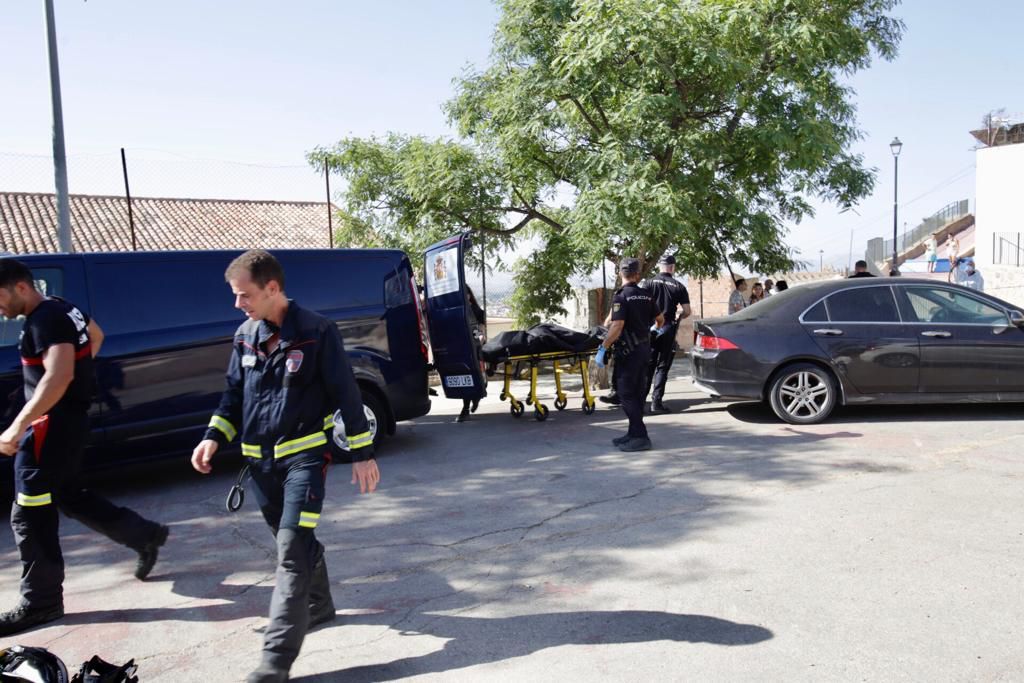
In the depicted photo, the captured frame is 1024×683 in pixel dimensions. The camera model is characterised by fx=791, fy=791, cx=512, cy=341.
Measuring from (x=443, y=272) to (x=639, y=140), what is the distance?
14.3 feet

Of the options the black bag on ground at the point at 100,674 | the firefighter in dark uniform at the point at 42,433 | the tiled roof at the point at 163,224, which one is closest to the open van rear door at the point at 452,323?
the firefighter in dark uniform at the point at 42,433

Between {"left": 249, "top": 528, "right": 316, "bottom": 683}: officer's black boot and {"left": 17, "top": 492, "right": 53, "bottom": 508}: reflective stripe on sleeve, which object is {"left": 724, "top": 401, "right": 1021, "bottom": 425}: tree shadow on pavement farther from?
{"left": 17, "top": 492, "right": 53, "bottom": 508}: reflective stripe on sleeve

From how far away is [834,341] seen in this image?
786 centimetres

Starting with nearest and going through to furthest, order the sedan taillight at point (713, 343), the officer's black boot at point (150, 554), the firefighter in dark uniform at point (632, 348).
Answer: the officer's black boot at point (150, 554), the firefighter in dark uniform at point (632, 348), the sedan taillight at point (713, 343)

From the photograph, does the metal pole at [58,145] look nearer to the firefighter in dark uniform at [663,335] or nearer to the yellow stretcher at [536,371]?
the yellow stretcher at [536,371]

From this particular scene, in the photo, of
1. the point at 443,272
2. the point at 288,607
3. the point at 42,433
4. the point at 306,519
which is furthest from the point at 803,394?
the point at 42,433

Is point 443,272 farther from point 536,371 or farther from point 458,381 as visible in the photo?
point 536,371

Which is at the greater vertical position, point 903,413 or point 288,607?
point 903,413

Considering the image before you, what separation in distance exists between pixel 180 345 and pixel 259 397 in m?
3.15

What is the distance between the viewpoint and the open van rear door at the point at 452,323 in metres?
7.82

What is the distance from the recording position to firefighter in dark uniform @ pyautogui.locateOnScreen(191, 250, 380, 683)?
3.21m

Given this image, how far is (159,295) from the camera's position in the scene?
6.14 metres

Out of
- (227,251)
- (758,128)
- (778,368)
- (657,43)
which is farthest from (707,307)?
(227,251)

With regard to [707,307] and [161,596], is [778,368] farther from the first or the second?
[707,307]
